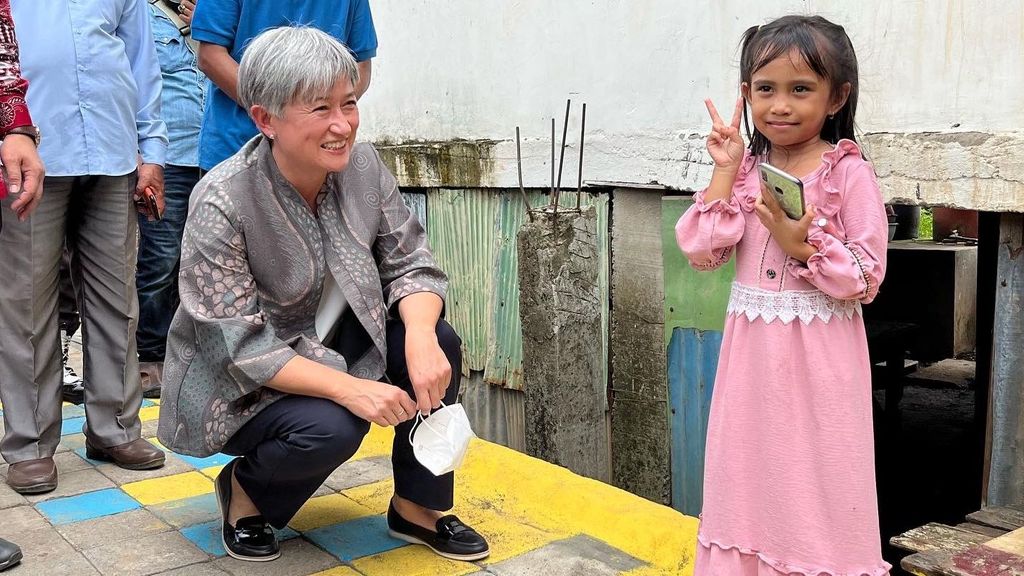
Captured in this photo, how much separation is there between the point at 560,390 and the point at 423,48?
7.76 feet

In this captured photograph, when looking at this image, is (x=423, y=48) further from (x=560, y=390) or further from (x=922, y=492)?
(x=922, y=492)

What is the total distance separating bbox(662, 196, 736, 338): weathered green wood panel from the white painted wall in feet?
0.63

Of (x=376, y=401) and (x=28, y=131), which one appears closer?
(x=376, y=401)

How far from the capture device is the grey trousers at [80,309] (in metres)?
A: 3.42

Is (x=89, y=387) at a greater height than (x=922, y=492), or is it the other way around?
(x=89, y=387)

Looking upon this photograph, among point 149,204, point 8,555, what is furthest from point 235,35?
point 8,555

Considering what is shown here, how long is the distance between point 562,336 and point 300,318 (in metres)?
1.10

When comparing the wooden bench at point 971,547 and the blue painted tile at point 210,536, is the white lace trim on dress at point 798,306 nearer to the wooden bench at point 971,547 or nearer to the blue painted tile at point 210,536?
the wooden bench at point 971,547

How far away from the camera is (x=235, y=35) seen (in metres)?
3.64

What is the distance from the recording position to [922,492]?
4965mm

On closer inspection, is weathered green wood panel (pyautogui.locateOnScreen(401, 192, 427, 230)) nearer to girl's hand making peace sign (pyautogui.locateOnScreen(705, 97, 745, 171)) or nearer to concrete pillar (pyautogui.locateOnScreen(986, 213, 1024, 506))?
concrete pillar (pyautogui.locateOnScreen(986, 213, 1024, 506))

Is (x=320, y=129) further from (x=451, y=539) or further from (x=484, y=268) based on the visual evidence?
(x=484, y=268)

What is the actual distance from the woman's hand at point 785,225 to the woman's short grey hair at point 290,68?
1.18 metres

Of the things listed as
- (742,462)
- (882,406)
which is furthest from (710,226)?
(882,406)
